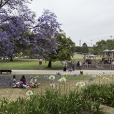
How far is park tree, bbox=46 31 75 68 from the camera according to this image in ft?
97.1

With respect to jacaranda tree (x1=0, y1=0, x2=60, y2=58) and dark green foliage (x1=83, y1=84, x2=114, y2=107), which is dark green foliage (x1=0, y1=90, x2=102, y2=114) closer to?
dark green foliage (x1=83, y1=84, x2=114, y2=107)

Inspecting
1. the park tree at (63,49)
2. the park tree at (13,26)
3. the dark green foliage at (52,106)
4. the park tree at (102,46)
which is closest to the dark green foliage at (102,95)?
the dark green foliage at (52,106)

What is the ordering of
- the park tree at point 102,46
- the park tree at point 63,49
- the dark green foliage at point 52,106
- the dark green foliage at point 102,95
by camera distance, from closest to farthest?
the dark green foliage at point 52,106, the dark green foliage at point 102,95, the park tree at point 63,49, the park tree at point 102,46

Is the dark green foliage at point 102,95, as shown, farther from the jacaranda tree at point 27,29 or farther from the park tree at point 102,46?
the park tree at point 102,46

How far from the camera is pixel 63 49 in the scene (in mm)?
29969

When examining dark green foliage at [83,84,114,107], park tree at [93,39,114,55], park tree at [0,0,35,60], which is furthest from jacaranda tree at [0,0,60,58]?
park tree at [93,39,114,55]

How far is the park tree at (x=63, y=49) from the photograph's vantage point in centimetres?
2959

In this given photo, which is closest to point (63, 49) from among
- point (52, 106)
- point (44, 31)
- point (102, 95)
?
point (44, 31)

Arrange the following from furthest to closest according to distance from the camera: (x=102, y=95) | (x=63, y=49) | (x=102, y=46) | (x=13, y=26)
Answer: (x=102, y=46), (x=63, y=49), (x=13, y=26), (x=102, y=95)

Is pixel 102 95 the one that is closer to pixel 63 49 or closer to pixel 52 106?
pixel 52 106

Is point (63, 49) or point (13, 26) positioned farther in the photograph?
point (63, 49)

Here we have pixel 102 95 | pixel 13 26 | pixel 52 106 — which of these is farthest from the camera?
pixel 13 26

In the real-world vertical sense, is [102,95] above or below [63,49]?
below

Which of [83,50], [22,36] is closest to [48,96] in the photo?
[22,36]
